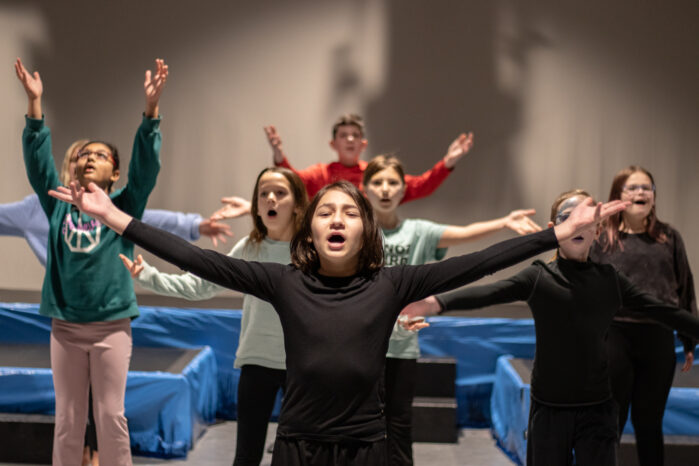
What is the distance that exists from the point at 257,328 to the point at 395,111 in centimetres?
269

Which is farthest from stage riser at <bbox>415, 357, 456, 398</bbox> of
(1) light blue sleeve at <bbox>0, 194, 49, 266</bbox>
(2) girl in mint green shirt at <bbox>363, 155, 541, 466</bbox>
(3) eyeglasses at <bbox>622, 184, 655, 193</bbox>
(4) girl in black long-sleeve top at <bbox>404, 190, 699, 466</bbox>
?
(1) light blue sleeve at <bbox>0, 194, 49, 266</bbox>

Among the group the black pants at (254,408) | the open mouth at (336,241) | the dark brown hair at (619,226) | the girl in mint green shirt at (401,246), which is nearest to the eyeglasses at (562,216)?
the girl in mint green shirt at (401,246)

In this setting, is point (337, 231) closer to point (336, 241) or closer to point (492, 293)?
point (336, 241)

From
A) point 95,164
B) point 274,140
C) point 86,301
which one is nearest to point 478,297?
point 86,301

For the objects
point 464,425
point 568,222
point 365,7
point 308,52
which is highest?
point 365,7

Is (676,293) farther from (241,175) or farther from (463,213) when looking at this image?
(241,175)

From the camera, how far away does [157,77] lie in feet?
8.36

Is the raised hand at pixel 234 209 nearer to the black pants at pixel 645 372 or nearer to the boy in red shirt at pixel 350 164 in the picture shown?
the boy in red shirt at pixel 350 164

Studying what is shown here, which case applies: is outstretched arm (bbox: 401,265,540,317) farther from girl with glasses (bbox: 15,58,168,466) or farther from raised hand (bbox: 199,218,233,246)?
raised hand (bbox: 199,218,233,246)

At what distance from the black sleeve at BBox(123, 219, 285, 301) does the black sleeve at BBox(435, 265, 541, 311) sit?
1.86 feet

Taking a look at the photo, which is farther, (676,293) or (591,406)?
(676,293)

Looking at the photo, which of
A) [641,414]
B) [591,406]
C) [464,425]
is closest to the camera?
[591,406]

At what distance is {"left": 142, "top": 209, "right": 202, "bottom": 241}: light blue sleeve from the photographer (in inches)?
149

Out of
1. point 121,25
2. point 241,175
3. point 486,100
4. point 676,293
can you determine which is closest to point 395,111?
point 486,100
